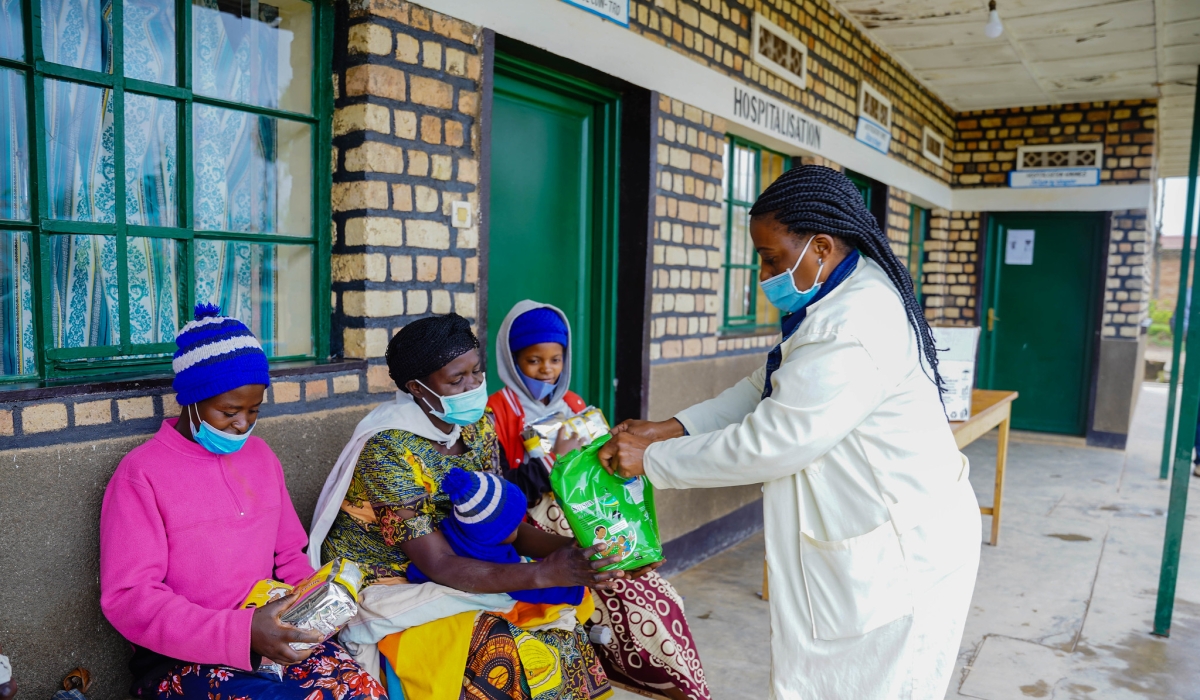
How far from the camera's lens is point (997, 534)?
5.12m

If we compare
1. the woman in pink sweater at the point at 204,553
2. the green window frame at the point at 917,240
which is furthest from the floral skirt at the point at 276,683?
the green window frame at the point at 917,240

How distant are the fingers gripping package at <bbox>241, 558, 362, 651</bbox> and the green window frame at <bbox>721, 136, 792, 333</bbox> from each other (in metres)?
3.63

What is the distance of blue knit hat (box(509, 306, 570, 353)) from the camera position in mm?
2836

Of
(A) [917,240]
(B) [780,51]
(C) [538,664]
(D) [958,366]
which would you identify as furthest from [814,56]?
(C) [538,664]

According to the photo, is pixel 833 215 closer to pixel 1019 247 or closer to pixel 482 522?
pixel 482 522

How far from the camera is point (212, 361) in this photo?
1.84 m

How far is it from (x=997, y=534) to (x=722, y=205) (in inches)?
104

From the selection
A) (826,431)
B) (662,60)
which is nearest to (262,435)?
(826,431)

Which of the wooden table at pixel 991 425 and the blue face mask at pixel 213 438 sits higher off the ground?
the blue face mask at pixel 213 438

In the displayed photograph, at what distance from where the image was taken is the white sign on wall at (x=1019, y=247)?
9.32 m

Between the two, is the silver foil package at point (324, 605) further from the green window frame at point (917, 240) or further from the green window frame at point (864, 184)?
the green window frame at point (917, 240)

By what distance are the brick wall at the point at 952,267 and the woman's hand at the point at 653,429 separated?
779 cm

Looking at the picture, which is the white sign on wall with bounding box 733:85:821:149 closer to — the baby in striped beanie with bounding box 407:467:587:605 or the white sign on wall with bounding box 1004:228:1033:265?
the baby in striped beanie with bounding box 407:467:587:605

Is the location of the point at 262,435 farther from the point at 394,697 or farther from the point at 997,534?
the point at 997,534
